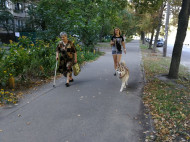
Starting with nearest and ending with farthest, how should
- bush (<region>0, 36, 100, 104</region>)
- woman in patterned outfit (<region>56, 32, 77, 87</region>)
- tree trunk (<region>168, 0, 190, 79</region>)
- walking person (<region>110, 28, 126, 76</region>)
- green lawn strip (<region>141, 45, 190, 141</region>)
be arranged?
green lawn strip (<region>141, 45, 190, 141</region>) → bush (<region>0, 36, 100, 104</region>) → woman in patterned outfit (<region>56, 32, 77, 87</region>) → tree trunk (<region>168, 0, 190, 79</region>) → walking person (<region>110, 28, 126, 76</region>)

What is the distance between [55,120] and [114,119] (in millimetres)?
1377

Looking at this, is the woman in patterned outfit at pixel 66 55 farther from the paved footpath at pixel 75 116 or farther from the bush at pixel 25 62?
the bush at pixel 25 62

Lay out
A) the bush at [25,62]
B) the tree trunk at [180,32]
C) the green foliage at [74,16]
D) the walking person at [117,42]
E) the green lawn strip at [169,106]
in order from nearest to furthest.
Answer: the green lawn strip at [169,106]
the bush at [25,62]
the tree trunk at [180,32]
the walking person at [117,42]
the green foliage at [74,16]

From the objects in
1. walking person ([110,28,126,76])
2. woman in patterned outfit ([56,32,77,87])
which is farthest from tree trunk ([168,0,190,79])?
woman in patterned outfit ([56,32,77,87])

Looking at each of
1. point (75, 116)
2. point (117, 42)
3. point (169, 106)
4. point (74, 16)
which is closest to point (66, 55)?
point (117, 42)

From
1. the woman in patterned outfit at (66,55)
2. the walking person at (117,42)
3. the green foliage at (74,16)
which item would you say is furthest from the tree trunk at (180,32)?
the green foliage at (74,16)

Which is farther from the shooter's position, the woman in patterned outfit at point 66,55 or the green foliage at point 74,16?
the green foliage at point 74,16

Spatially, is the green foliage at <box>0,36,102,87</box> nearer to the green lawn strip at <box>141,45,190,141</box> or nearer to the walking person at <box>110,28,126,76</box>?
the walking person at <box>110,28,126,76</box>

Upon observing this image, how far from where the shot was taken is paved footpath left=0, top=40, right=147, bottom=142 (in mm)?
3680

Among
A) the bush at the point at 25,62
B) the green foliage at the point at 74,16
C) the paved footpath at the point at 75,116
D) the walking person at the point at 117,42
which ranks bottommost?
the paved footpath at the point at 75,116

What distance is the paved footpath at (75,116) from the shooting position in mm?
3680

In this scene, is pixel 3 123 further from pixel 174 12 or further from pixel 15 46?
pixel 174 12

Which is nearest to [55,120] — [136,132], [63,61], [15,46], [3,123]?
[3,123]

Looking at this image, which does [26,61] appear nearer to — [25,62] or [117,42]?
[25,62]
